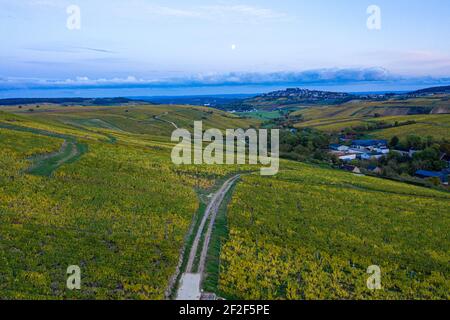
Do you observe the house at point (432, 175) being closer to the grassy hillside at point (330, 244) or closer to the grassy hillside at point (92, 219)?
the grassy hillside at point (330, 244)

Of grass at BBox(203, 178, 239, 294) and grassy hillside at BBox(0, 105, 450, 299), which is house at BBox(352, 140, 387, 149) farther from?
grass at BBox(203, 178, 239, 294)

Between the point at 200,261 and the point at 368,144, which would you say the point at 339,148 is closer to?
the point at 368,144

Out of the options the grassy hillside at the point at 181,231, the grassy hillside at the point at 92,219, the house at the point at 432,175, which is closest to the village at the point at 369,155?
the house at the point at 432,175

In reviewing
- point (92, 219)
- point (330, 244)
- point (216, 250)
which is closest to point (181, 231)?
point (216, 250)

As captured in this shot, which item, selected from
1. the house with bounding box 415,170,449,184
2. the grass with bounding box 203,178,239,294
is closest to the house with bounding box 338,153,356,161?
the house with bounding box 415,170,449,184
